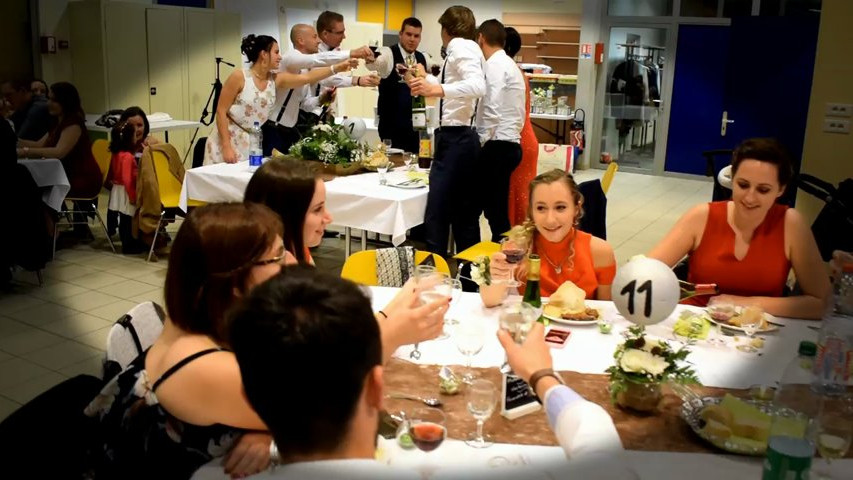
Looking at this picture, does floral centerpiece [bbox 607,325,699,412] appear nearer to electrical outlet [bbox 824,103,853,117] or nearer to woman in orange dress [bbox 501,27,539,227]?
woman in orange dress [bbox 501,27,539,227]

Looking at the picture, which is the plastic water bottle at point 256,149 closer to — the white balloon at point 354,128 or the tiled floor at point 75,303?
the white balloon at point 354,128

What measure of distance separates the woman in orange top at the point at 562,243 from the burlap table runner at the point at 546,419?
0.86 m

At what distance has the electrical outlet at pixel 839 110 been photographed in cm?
513

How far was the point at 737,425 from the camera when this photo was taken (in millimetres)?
1644

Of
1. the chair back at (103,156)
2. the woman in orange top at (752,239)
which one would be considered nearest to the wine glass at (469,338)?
the woman in orange top at (752,239)

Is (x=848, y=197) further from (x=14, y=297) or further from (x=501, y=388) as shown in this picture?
(x=14, y=297)

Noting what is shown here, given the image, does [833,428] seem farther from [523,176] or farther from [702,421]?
[523,176]

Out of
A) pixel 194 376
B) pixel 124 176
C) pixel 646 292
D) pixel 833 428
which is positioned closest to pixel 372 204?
pixel 124 176

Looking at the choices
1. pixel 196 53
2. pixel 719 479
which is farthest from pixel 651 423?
pixel 196 53

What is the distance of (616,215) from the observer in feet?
26.0

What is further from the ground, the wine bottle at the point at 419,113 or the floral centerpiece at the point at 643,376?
the wine bottle at the point at 419,113

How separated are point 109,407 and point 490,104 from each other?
3.99 metres

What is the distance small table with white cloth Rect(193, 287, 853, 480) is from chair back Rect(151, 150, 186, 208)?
362cm

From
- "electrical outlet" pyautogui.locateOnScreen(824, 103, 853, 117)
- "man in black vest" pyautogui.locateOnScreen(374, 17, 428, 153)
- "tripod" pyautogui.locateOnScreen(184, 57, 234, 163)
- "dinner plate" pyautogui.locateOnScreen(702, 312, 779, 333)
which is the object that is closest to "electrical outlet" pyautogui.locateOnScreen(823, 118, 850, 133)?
"electrical outlet" pyautogui.locateOnScreen(824, 103, 853, 117)
